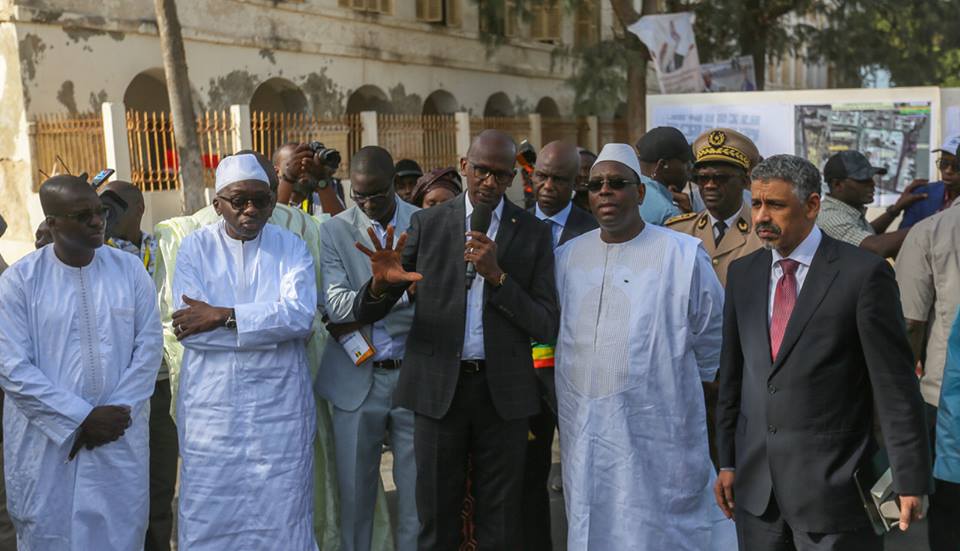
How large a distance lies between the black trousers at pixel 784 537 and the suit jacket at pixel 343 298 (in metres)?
1.80

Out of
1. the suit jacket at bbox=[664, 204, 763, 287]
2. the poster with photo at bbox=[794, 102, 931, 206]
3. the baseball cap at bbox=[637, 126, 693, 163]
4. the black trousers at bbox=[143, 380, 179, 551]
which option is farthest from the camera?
the poster with photo at bbox=[794, 102, 931, 206]

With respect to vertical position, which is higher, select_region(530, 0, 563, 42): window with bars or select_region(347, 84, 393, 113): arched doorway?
select_region(530, 0, 563, 42): window with bars

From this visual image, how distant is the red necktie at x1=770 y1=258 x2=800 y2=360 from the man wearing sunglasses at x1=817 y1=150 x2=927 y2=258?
225 cm

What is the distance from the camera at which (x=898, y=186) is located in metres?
9.31

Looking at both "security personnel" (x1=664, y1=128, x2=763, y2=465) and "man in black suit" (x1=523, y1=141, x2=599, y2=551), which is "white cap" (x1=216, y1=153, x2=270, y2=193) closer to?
"man in black suit" (x1=523, y1=141, x2=599, y2=551)

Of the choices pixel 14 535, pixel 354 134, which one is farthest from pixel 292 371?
pixel 354 134

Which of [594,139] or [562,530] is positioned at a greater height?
[594,139]

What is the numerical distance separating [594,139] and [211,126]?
13.1m

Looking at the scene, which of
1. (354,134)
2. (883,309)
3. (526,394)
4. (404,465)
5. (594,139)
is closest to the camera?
(883,309)

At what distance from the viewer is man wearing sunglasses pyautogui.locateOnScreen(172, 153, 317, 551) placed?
4254 mm

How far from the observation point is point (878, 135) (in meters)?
9.27

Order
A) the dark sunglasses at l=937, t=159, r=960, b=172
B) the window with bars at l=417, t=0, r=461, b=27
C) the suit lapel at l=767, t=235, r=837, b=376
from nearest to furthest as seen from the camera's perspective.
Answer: the suit lapel at l=767, t=235, r=837, b=376, the dark sunglasses at l=937, t=159, r=960, b=172, the window with bars at l=417, t=0, r=461, b=27

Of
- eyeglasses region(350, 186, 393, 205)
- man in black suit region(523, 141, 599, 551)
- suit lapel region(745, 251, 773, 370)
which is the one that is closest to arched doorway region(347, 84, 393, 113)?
man in black suit region(523, 141, 599, 551)

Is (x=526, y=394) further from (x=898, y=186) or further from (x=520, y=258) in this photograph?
(x=898, y=186)
